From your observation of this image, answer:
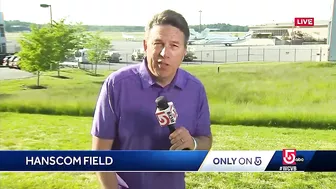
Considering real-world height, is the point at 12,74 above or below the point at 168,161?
above

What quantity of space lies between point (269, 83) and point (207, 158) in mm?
645

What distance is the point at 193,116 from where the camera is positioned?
229 cm

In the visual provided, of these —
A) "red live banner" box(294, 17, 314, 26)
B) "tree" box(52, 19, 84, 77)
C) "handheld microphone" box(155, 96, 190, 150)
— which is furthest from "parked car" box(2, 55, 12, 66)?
"red live banner" box(294, 17, 314, 26)

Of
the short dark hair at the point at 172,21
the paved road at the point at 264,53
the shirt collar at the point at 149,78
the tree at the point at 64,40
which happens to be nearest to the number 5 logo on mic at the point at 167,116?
the shirt collar at the point at 149,78

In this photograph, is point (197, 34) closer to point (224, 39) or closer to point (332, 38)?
point (224, 39)

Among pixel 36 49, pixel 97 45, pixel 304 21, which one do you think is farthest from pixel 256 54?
pixel 36 49

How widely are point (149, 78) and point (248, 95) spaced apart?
0.75 meters

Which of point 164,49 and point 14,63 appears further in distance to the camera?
point 14,63

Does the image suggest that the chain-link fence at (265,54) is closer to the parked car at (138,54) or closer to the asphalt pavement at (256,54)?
the asphalt pavement at (256,54)

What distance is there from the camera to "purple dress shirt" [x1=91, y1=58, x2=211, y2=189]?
2.19 meters

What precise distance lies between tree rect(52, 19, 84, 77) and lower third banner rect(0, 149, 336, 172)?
0.60 m

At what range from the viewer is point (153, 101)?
227 cm

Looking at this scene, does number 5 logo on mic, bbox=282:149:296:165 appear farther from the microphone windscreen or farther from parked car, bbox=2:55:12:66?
parked car, bbox=2:55:12:66

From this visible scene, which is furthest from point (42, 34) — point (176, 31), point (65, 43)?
point (176, 31)
